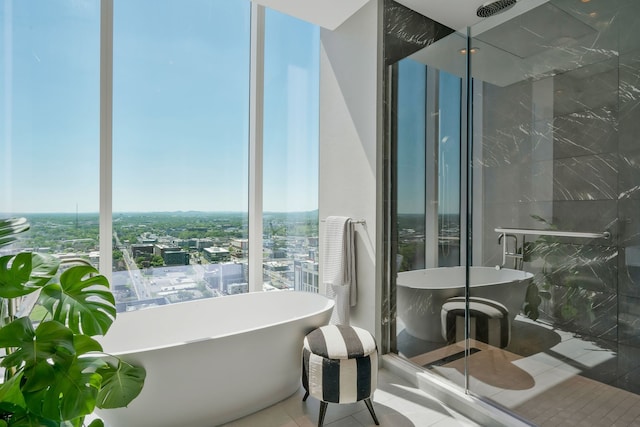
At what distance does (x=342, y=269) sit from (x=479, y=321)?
1067 mm

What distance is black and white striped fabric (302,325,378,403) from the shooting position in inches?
76.7

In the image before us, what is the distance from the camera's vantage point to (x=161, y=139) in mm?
2791

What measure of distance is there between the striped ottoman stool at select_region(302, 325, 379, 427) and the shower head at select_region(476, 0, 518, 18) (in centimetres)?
220

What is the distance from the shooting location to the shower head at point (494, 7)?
2168 millimetres

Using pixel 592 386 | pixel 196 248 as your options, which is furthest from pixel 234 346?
pixel 592 386

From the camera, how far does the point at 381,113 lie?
9.04ft

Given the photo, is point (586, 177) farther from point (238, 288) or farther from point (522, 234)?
point (238, 288)

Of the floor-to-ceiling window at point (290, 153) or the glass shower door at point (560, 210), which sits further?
the floor-to-ceiling window at point (290, 153)

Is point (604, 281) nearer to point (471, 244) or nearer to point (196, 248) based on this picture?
point (471, 244)

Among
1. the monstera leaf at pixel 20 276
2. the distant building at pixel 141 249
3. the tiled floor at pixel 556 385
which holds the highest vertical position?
the monstera leaf at pixel 20 276

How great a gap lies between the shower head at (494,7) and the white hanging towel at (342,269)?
178cm

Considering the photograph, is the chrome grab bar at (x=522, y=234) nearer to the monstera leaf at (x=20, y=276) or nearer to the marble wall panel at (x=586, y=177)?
the marble wall panel at (x=586, y=177)

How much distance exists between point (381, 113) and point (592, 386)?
2.13 m

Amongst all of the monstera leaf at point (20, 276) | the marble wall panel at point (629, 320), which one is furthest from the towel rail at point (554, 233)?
the monstera leaf at point (20, 276)
